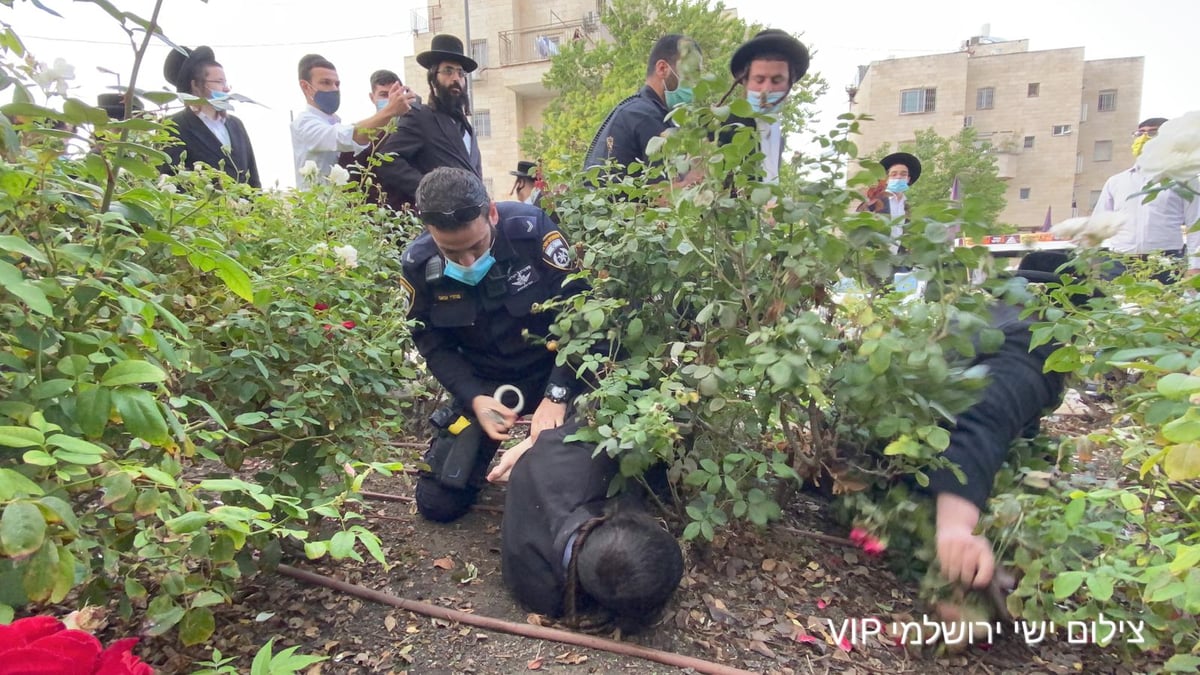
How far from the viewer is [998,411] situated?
1.61 meters

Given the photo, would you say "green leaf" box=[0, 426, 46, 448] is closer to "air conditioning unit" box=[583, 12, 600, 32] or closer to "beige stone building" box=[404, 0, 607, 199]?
"beige stone building" box=[404, 0, 607, 199]

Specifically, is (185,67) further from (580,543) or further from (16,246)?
(580,543)

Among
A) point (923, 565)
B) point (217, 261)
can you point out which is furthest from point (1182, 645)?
point (217, 261)

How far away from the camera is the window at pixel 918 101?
30516mm

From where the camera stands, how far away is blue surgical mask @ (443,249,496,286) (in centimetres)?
238

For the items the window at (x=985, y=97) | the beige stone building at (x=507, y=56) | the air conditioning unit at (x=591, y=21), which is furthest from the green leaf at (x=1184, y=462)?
the window at (x=985, y=97)

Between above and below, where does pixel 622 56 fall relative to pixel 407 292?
above

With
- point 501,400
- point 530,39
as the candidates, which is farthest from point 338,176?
point 530,39

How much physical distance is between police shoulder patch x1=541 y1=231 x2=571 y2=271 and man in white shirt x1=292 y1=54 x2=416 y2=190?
1.50 meters

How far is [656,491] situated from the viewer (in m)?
2.04

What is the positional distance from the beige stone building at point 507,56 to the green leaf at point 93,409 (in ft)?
75.1

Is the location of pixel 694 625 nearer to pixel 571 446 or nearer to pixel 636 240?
pixel 571 446

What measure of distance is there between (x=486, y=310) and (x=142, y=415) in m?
1.69

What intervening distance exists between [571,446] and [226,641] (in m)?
0.99
